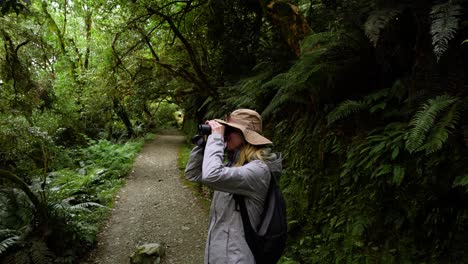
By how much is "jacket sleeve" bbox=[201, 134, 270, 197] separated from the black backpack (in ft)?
0.32

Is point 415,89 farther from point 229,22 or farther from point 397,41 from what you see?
point 229,22

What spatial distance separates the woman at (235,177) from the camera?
2.10m

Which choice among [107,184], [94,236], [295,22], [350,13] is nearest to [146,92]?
[107,184]

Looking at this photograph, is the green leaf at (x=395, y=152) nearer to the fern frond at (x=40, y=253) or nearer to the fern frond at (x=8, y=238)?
the fern frond at (x=40, y=253)

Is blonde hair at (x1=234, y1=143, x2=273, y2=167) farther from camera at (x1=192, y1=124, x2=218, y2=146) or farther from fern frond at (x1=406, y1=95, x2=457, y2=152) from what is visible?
fern frond at (x1=406, y1=95, x2=457, y2=152)

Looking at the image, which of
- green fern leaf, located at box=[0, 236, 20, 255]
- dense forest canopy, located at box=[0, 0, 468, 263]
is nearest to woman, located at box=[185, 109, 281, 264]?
dense forest canopy, located at box=[0, 0, 468, 263]

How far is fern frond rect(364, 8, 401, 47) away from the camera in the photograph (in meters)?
2.96

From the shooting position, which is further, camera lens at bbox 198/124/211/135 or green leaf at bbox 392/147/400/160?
green leaf at bbox 392/147/400/160

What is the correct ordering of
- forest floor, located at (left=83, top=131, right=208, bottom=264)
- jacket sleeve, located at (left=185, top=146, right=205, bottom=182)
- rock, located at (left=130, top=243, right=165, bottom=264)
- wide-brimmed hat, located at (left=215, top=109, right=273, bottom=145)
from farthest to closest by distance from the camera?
forest floor, located at (left=83, top=131, right=208, bottom=264) < rock, located at (left=130, top=243, right=165, bottom=264) < jacket sleeve, located at (left=185, top=146, right=205, bottom=182) < wide-brimmed hat, located at (left=215, top=109, right=273, bottom=145)

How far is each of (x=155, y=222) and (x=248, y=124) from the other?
5.40 m

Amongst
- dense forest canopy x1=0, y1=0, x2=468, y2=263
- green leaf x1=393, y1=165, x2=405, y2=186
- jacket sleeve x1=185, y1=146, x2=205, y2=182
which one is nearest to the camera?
jacket sleeve x1=185, y1=146, x2=205, y2=182

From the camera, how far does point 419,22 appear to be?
3.19m

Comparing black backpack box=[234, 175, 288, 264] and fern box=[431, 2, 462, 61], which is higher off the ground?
fern box=[431, 2, 462, 61]

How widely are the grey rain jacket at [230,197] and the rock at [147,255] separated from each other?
11.2ft
